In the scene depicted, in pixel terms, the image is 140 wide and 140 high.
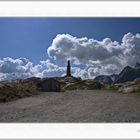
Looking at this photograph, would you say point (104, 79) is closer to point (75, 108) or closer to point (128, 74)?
point (128, 74)

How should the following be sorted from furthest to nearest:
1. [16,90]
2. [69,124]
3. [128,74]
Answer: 1. [16,90]
2. [128,74]
3. [69,124]

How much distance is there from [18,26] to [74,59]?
0.99 m

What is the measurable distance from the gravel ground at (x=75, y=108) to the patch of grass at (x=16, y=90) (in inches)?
3.8

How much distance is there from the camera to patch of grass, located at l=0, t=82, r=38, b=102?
7912 mm

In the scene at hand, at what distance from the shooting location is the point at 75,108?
7.77 m

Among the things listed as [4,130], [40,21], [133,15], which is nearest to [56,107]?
[4,130]

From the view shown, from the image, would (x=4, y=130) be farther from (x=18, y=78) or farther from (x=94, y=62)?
(x=94, y=62)

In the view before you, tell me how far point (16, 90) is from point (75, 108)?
1024 millimetres

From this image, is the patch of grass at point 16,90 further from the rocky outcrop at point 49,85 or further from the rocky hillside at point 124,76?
the rocky hillside at point 124,76

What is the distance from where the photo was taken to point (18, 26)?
7707 millimetres

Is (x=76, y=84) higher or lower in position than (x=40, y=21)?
lower

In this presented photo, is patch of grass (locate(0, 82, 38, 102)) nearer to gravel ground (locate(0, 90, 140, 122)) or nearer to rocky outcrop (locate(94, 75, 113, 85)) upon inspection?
gravel ground (locate(0, 90, 140, 122))

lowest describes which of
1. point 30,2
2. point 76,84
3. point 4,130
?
point 4,130

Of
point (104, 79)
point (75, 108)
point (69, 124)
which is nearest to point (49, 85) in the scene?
point (75, 108)
